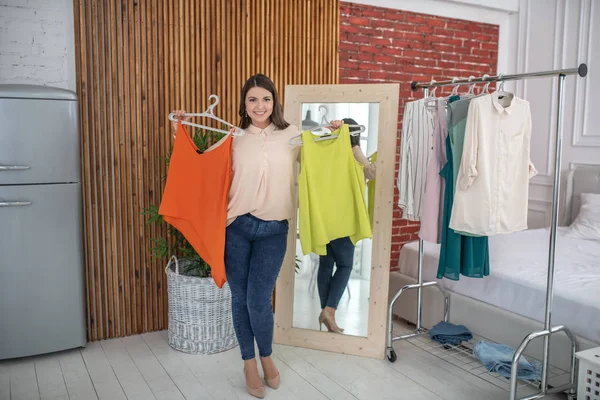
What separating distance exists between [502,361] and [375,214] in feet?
3.45

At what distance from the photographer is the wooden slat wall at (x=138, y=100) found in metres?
3.44

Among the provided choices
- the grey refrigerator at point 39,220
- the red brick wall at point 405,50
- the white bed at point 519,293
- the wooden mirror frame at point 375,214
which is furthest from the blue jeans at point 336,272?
the red brick wall at point 405,50

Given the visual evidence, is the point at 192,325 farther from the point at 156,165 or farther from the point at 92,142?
the point at 92,142

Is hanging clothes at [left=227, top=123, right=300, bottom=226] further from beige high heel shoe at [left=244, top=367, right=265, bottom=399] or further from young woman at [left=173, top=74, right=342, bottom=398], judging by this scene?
beige high heel shoe at [left=244, top=367, right=265, bottom=399]

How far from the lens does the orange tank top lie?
268cm

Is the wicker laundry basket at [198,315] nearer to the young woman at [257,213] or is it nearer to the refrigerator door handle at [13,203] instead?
the young woman at [257,213]

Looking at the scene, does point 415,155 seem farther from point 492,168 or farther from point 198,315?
point 198,315

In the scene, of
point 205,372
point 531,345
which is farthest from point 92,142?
point 531,345

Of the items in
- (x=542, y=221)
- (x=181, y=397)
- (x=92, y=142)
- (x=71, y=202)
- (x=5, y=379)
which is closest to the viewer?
(x=181, y=397)

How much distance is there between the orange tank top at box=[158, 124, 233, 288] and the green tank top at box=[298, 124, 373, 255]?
451 mm

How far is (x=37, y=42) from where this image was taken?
331 cm

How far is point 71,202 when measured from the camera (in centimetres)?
323

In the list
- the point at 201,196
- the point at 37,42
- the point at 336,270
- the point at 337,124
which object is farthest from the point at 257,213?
the point at 37,42

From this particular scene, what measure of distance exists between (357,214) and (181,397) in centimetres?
131
